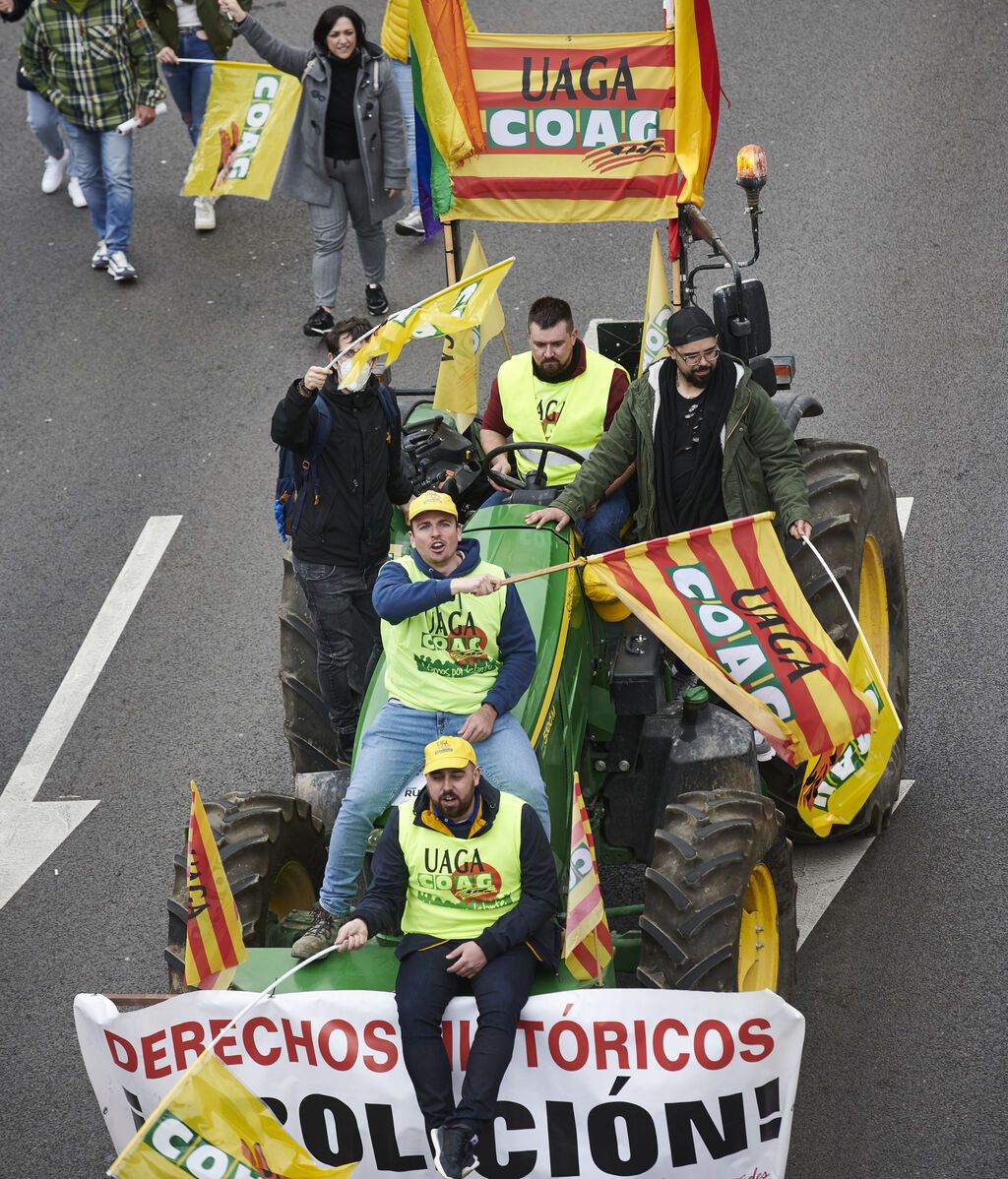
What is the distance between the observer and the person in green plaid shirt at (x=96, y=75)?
13.2 meters

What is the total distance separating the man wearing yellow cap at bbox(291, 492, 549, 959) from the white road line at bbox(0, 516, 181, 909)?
2913 millimetres

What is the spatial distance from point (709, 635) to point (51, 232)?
958 centimetres

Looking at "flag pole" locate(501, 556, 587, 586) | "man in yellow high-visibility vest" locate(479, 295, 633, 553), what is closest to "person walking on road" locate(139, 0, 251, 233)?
"man in yellow high-visibility vest" locate(479, 295, 633, 553)

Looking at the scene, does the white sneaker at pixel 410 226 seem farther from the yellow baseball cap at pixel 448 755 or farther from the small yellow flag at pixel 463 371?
the yellow baseball cap at pixel 448 755

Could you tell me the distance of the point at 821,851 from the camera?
29.0 feet

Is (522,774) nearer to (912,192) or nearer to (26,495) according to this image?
(26,495)

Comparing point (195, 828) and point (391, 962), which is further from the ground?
point (195, 828)

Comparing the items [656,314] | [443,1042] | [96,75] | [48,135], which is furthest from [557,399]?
[48,135]

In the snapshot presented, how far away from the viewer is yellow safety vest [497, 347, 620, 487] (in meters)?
8.48

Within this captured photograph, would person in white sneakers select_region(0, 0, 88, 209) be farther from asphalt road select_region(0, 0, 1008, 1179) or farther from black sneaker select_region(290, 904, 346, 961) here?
black sneaker select_region(290, 904, 346, 961)

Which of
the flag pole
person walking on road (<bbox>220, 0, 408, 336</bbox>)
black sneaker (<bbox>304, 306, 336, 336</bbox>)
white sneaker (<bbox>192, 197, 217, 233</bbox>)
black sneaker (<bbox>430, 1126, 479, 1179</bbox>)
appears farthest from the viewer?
Answer: white sneaker (<bbox>192, 197, 217, 233</bbox>)

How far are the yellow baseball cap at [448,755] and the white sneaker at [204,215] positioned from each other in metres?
9.21

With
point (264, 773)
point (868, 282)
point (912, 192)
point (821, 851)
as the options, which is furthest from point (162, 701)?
point (912, 192)

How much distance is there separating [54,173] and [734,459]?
9.47m
